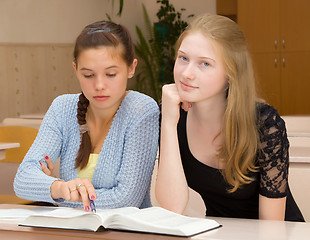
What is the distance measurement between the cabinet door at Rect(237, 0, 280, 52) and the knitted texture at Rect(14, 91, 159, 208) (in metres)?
5.89

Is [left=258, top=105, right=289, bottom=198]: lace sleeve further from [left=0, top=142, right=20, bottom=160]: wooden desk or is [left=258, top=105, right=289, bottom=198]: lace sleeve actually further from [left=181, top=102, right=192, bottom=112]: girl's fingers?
[left=0, top=142, right=20, bottom=160]: wooden desk

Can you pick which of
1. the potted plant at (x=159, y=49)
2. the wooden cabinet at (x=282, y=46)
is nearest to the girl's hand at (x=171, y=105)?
the wooden cabinet at (x=282, y=46)

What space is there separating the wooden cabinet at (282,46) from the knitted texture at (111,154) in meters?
5.75

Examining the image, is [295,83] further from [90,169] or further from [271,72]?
[90,169]

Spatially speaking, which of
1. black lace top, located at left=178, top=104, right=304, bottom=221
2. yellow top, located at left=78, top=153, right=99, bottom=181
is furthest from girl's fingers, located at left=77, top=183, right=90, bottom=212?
black lace top, located at left=178, top=104, right=304, bottom=221

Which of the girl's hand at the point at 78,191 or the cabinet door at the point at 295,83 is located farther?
the cabinet door at the point at 295,83

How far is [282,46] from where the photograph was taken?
302 inches

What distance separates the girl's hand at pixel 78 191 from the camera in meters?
1.61

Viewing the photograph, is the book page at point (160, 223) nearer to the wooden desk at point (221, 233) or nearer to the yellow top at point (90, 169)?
the wooden desk at point (221, 233)

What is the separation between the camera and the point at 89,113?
2.04m

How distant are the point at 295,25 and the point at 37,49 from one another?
11.1 feet

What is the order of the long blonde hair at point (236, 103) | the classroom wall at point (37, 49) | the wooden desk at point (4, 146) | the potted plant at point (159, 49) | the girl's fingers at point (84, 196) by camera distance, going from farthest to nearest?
the potted plant at point (159, 49), the classroom wall at point (37, 49), the wooden desk at point (4, 146), the long blonde hair at point (236, 103), the girl's fingers at point (84, 196)

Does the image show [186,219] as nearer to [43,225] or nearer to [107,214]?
[107,214]

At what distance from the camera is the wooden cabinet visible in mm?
7516
